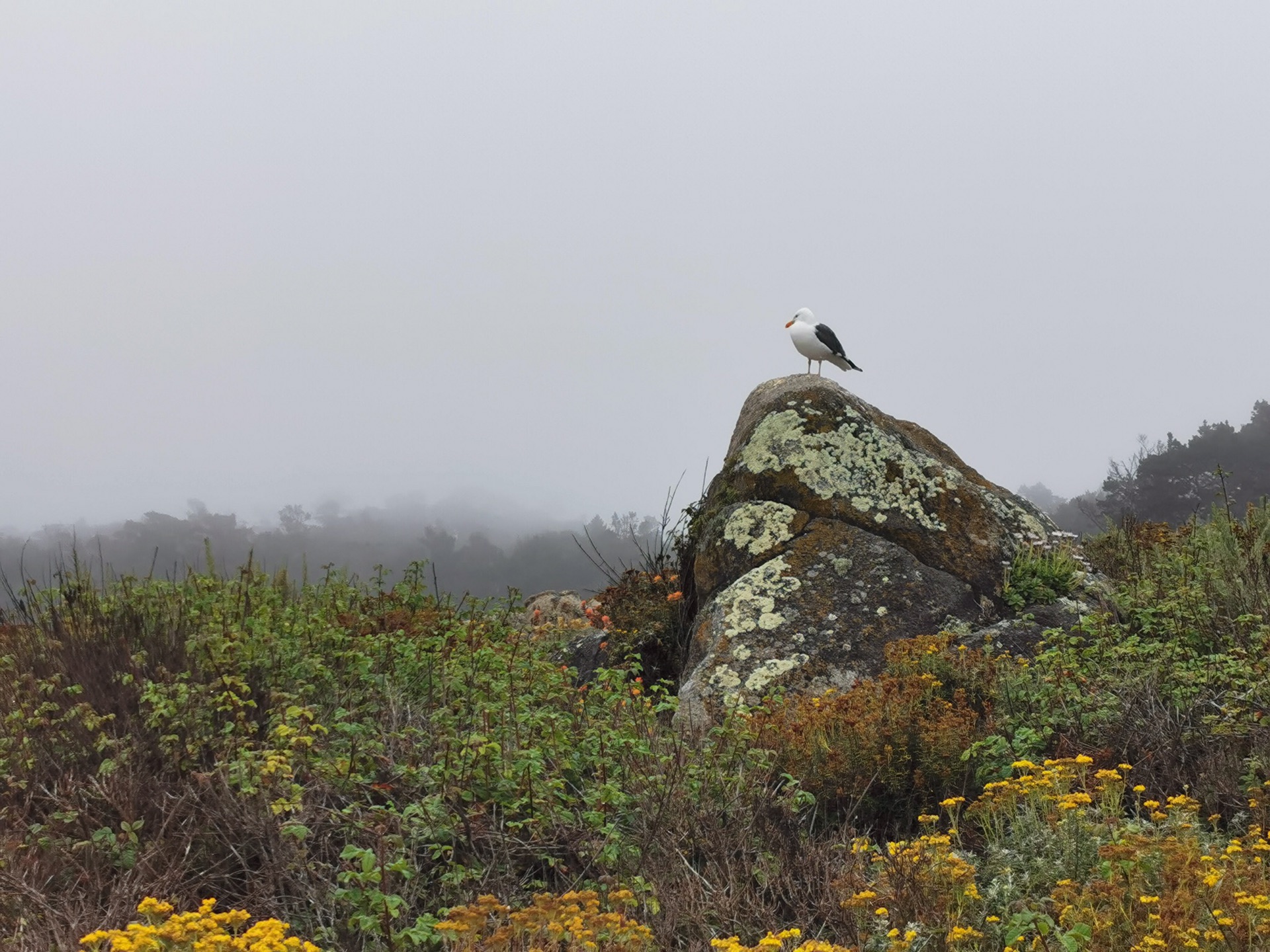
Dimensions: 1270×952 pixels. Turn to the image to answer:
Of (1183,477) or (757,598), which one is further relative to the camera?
(1183,477)

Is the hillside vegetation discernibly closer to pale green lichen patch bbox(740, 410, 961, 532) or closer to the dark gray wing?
pale green lichen patch bbox(740, 410, 961, 532)

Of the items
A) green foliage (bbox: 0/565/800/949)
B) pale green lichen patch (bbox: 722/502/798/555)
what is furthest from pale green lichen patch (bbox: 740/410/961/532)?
green foliage (bbox: 0/565/800/949)

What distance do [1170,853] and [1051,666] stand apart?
8.31ft

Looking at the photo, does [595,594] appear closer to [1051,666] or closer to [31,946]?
[1051,666]

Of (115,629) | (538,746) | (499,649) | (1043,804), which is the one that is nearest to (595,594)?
(499,649)

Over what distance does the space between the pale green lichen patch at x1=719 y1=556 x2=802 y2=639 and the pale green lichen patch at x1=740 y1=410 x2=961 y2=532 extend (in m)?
0.82

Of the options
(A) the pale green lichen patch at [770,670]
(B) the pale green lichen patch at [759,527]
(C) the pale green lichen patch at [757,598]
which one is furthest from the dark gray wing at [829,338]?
(A) the pale green lichen patch at [770,670]

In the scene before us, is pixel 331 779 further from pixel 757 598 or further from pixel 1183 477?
pixel 1183 477

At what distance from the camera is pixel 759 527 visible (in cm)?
769

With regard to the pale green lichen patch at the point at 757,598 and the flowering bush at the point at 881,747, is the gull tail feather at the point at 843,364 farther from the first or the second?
the flowering bush at the point at 881,747

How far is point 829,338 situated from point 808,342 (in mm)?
210

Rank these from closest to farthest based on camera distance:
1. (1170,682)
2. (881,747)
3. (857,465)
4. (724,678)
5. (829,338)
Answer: (881,747) < (1170,682) < (724,678) < (857,465) < (829,338)

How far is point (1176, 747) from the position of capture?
4.94 meters

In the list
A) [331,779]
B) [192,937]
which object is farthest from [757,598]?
[192,937]
